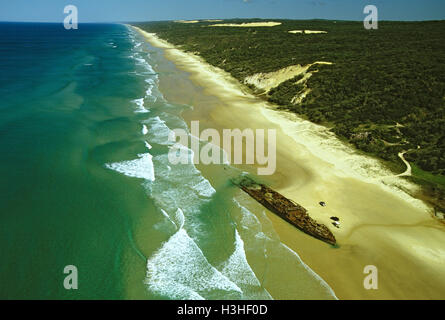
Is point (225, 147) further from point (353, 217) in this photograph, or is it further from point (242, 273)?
point (242, 273)

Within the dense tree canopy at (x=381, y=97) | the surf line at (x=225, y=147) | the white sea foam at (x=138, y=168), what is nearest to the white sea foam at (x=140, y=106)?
→ the surf line at (x=225, y=147)

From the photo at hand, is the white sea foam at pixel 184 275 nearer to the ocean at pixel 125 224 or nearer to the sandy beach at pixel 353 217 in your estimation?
the ocean at pixel 125 224

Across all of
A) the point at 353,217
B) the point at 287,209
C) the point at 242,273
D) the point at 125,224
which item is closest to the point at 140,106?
the point at 125,224

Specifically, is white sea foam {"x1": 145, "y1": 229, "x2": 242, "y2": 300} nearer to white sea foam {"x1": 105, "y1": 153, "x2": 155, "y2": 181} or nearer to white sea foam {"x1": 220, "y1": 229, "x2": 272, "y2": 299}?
white sea foam {"x1": 220, "y1": 229, "x2": 272, "y2": 299}

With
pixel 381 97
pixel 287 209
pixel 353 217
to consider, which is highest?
pixel 381 97

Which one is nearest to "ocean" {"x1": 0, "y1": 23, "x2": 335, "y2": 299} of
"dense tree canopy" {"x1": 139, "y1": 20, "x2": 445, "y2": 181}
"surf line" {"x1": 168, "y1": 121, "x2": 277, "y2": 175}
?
"surf line" {"x1": 168, "y1": 121, "x2": 277, "y2": 175}

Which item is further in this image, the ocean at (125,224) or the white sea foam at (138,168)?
the white sea foam at (138,168)
